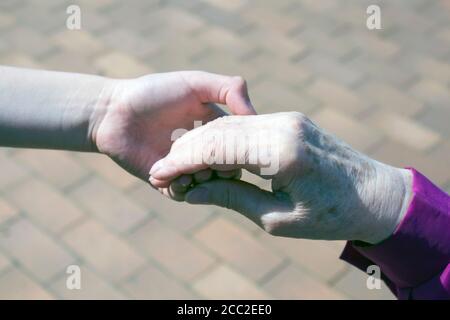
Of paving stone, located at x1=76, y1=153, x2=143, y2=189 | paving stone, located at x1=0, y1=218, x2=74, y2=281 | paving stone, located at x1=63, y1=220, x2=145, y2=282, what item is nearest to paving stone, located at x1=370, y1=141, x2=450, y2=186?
paving stone, located at x1=76, y1=153, x2=143, y2=189

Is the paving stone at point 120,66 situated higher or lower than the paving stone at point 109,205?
higher

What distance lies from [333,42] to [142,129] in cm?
251

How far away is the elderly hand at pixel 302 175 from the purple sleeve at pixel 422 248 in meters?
0.03

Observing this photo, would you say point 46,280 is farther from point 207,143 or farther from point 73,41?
point 73,41

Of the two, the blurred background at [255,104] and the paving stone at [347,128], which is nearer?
the blurred background at [255,104]

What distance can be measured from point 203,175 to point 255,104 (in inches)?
80.5

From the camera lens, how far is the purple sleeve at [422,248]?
1524mm

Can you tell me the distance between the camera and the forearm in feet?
6.10

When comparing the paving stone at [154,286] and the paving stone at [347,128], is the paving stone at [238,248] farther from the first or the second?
the paving stone at [347,128]

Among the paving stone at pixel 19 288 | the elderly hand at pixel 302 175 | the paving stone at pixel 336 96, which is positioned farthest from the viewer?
the paving stone at pixel 336 96

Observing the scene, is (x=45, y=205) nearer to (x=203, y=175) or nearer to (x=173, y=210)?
(x=173, y=210)

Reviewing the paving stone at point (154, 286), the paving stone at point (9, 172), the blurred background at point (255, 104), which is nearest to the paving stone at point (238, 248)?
the blurred background at point (255, 104)

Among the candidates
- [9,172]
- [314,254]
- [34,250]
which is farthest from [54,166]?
[314,254]

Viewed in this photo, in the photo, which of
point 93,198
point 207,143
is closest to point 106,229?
point 93,198
